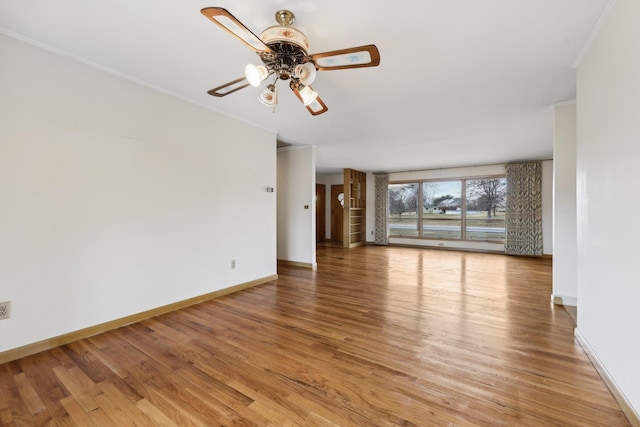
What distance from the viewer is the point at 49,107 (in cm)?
216

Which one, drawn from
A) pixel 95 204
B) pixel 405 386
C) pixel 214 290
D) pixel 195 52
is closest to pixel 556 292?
pixel 405 386

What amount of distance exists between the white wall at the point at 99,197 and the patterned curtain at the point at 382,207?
5.86 metres

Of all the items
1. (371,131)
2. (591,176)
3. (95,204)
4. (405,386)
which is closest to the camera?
(405,386)

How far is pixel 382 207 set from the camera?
855 cm

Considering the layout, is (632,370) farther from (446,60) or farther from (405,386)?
(446,60)

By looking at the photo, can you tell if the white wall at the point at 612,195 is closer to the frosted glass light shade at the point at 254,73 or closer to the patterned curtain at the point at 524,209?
the frosted glass light shade at the point at 254,73

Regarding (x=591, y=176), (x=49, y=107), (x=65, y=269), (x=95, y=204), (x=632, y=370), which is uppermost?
(x=49, y=107)

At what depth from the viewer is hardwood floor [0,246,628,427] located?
4.78 ft

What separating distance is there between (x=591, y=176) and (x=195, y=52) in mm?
3187

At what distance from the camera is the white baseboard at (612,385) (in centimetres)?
137

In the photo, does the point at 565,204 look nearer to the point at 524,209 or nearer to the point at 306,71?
the point at 306,71

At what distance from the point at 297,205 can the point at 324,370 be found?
→ 3735 mm

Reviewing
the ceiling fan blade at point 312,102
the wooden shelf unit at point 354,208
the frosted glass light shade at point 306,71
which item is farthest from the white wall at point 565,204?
the wooden shelf unit at point 354,208

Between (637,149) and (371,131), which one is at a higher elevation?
(371,131)
